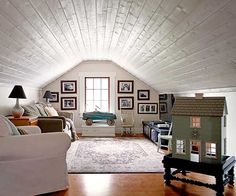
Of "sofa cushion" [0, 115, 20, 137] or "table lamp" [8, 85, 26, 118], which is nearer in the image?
"sofa cushion" [0, 115, 20, 137]

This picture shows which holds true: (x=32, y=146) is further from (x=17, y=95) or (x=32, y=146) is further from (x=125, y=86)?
(x=125, y=86)

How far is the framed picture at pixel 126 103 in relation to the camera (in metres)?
8.51

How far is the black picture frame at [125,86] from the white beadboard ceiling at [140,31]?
3652 millimetres

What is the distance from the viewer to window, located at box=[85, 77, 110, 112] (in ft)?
28.2

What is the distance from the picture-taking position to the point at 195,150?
2.87 m

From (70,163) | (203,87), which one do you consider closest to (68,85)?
(70,163)

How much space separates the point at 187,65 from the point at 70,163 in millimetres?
2504

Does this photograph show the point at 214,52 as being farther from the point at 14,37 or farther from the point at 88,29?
the point at 14,37

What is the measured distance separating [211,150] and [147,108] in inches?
228

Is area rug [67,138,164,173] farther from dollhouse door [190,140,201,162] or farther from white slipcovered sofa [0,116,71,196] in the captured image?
dollhouse door [190,140,201,162]

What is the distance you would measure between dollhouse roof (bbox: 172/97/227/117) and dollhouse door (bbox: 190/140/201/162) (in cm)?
31

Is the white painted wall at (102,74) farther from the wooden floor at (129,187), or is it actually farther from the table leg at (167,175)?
the table leg at (167,175)

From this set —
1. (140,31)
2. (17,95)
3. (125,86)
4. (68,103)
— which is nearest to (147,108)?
(125,86)

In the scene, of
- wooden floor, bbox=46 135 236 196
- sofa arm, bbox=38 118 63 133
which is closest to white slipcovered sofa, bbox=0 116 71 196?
wooden floor, bbox=46 135 236 196
